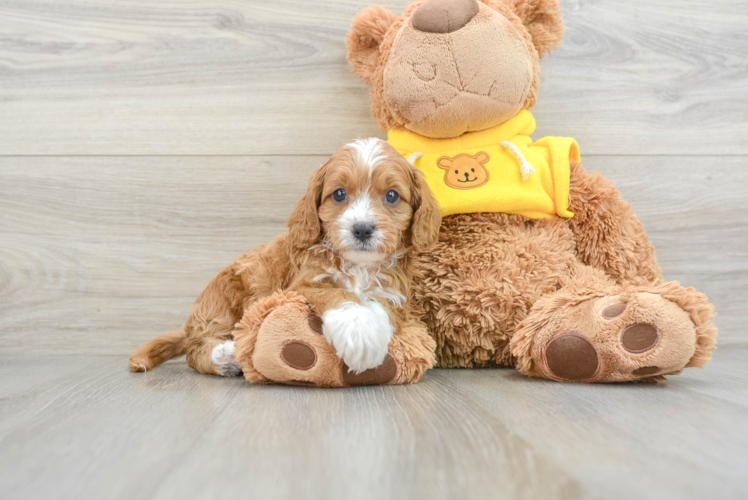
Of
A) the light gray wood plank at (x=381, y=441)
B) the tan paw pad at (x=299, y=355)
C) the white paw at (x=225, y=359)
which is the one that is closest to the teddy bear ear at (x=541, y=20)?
the light gray wood plank at (x=381, y=441)

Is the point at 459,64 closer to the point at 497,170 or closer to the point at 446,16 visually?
the point at 446,16

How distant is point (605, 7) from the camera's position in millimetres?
1909

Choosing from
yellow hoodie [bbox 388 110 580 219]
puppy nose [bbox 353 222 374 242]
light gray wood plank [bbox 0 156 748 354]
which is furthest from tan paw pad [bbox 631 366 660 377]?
light gray wood plank [bbox 0 156 748 354]

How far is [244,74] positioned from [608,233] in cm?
133

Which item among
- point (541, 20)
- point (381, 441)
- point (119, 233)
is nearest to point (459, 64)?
point (541, 20)

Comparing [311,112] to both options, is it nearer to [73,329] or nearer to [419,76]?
[419,76]

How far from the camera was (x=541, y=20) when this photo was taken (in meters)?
1.58

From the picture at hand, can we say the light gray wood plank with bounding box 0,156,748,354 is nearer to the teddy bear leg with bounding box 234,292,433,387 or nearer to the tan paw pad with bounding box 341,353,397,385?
the teddy bear leg with bounding box 234,292,433,387

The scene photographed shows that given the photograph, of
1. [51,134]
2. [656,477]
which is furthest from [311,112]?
[656,477]

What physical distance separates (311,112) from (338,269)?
2.62 ft

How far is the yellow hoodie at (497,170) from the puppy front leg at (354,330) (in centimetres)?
44

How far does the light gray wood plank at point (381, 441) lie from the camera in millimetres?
694

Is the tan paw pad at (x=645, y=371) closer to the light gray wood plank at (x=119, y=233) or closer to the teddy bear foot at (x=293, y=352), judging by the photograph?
the teddy bear foot at (x=293, y=352)

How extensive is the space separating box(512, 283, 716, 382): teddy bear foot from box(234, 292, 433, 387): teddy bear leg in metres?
0.35
